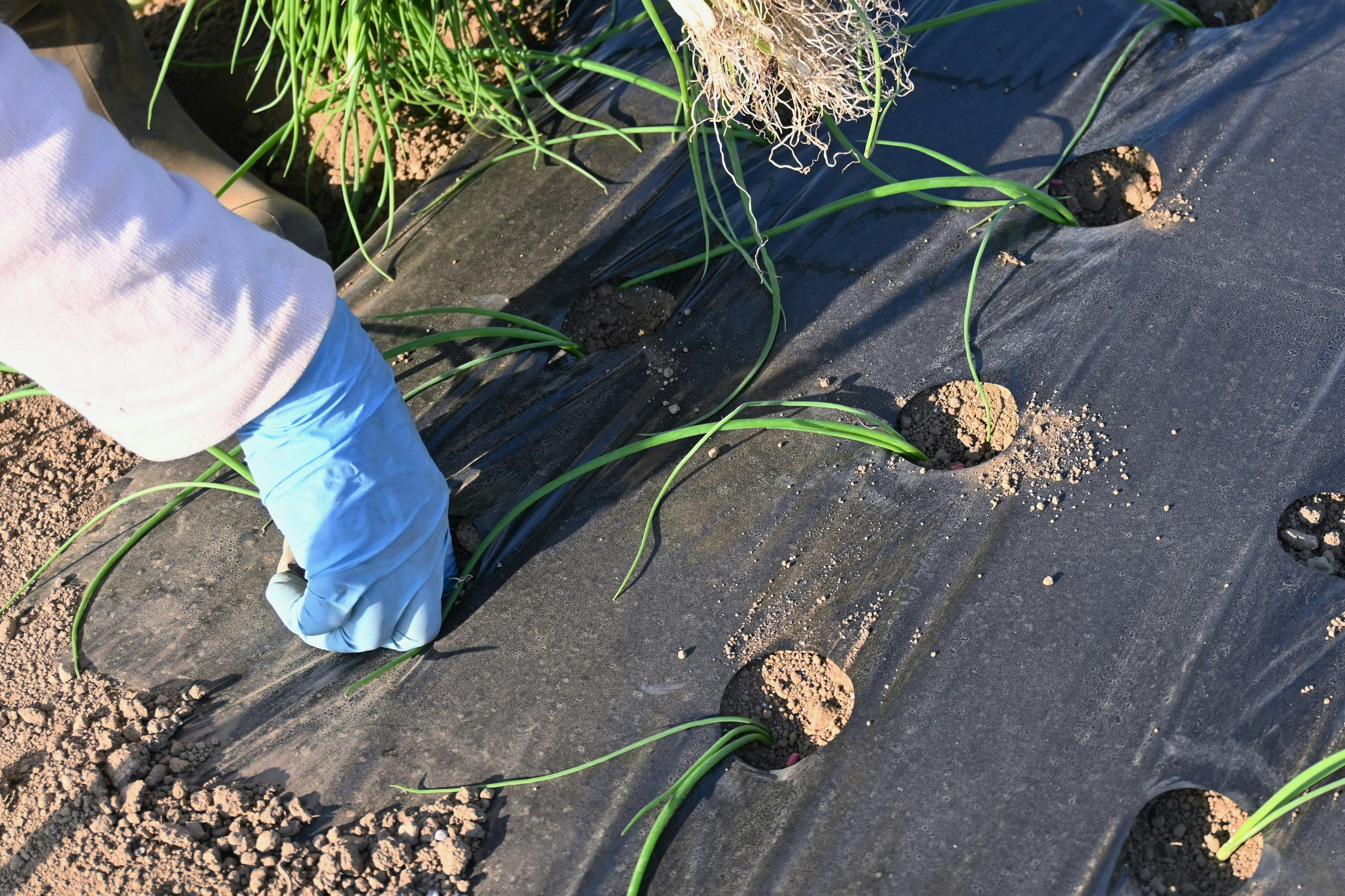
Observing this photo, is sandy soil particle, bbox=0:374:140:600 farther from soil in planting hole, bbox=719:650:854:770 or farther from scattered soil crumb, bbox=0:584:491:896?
soil in planting hole, bbox=719:650:854:770

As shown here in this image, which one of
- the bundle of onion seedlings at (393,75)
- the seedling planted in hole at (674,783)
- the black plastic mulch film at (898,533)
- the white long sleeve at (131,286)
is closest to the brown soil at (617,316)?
the black plastic mulch film at (898,533)

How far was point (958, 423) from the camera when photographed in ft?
4.24

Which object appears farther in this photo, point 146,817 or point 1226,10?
point 1226,10

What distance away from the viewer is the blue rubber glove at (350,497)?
3.65 ft

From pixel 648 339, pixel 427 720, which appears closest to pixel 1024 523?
pixel 648 339

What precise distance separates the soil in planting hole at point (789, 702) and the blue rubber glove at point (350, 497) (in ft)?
1.34

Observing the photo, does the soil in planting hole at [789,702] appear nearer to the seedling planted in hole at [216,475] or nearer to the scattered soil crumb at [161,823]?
the scattered soil crumb at [161,823]

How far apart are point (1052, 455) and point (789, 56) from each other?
632 mm

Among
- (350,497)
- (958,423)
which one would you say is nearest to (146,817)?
(350,497)

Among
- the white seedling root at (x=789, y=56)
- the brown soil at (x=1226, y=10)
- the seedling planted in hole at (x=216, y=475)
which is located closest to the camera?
the white seedling root at (x=789, y=56)

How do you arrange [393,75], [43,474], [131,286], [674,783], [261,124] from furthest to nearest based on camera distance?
[261,124], [393,75], [43,474], [674,783], [131,286]

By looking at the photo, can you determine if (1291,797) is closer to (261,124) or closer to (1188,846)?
(1188,846)

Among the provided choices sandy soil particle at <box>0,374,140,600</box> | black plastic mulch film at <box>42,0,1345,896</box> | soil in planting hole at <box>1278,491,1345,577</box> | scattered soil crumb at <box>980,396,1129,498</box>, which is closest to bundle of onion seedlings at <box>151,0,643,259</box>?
black plastic mulch film at <box>42,0,1345,896</box>

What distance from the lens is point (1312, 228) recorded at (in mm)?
1319
